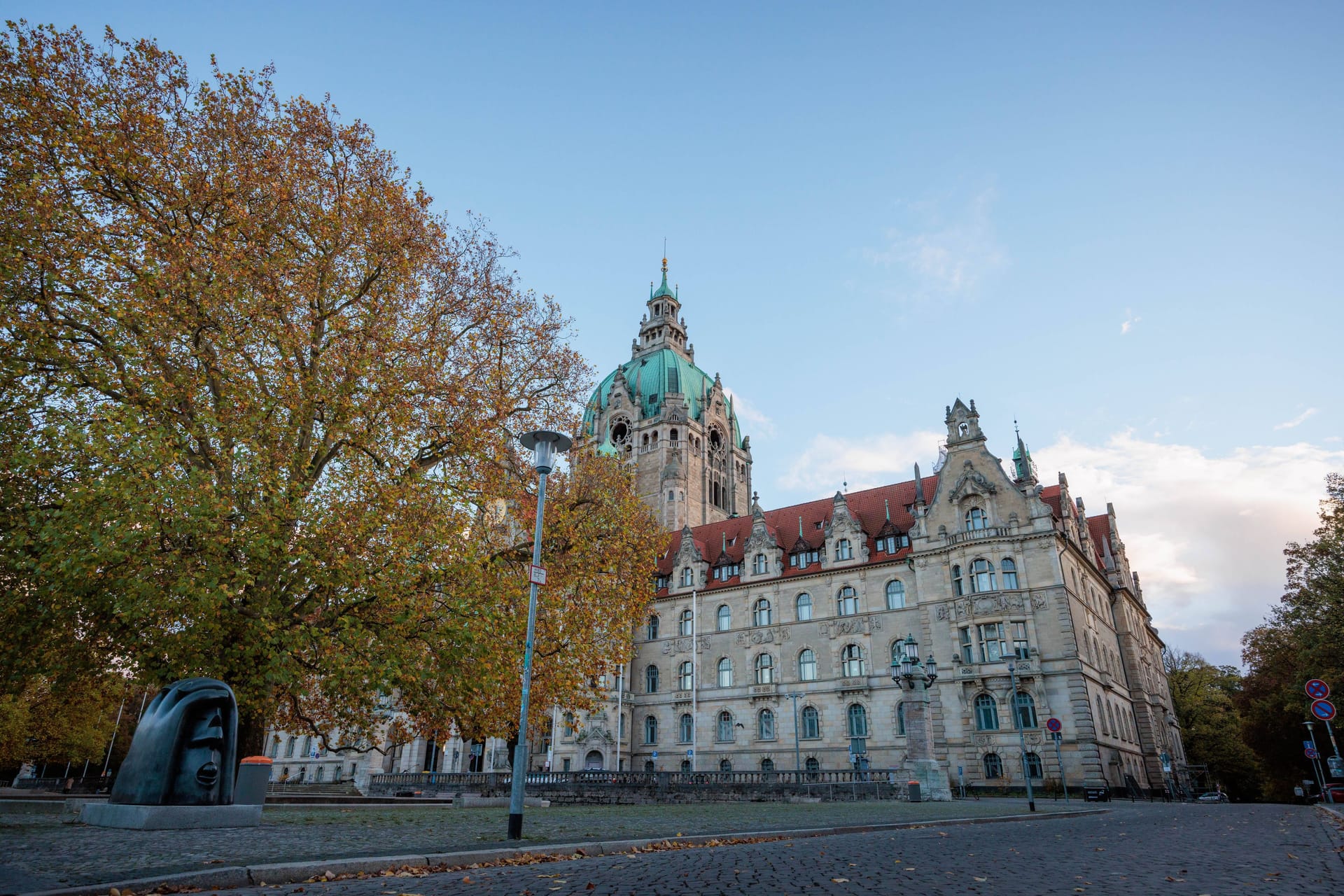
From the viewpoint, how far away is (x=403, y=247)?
19.0 m

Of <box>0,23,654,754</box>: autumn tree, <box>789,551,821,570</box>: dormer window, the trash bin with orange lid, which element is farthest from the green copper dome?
the trash bin with orange lid

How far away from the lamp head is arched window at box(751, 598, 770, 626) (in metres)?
38.0

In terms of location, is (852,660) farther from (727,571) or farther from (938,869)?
(938,869)

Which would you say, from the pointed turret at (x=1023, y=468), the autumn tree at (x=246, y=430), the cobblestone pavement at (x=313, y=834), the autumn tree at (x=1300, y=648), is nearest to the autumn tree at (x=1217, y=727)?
the autumn tree at (x=1300, y=648)

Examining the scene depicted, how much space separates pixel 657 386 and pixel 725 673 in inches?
1645

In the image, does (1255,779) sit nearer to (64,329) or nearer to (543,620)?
(543,620)

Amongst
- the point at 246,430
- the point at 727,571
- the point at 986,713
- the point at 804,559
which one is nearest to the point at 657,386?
the point at 727,571

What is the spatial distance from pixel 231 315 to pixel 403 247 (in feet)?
13.8

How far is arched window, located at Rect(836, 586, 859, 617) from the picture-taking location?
46938mm

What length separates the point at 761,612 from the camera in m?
50.3

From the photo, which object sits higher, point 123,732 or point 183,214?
point 183,214

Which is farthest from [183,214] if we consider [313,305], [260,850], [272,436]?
[260,850]

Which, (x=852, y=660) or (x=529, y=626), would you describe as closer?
(x=529, y=626)

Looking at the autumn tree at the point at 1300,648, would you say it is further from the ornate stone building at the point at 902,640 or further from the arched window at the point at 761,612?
the arched window at the point at 761,612
